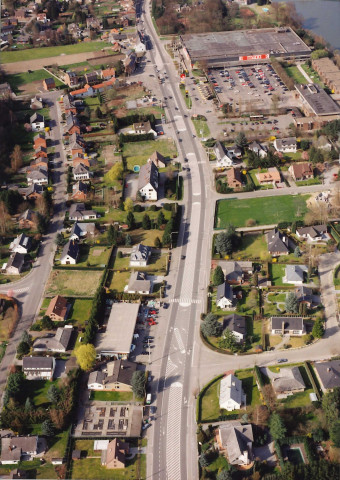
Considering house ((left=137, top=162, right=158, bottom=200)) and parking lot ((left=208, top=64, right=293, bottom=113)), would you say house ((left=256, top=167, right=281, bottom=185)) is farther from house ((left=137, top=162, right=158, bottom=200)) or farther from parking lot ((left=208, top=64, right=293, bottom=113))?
parking lot ((left=208, top=64, right=293, bottom=113))

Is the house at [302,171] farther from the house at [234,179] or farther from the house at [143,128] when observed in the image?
the house at [143,128]

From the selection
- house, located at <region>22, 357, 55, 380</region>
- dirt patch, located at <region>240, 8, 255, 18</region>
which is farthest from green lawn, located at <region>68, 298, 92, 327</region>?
dirt patch, located at <region>240, 8, 255, 18</region>

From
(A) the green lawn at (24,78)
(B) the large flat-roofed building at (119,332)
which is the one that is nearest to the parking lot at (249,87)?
(A) the green lawn at (24,78)

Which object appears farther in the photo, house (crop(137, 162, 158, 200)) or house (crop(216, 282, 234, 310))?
house (crop(137, 162, 158, 200))

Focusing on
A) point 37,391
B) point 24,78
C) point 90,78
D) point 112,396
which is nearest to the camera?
point 112,396

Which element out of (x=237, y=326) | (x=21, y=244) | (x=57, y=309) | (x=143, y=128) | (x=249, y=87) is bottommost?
(x=237, y=326)

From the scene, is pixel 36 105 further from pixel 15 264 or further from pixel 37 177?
pixel 15 264

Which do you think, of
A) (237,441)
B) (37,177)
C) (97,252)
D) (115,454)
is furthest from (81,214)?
(237,441)
